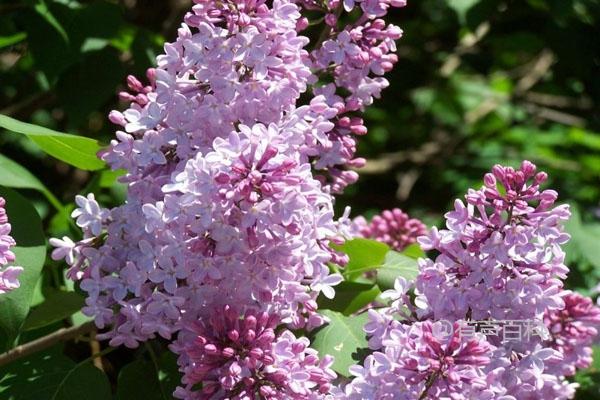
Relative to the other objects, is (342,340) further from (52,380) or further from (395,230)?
(395,230)

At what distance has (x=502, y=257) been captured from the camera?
158 cm

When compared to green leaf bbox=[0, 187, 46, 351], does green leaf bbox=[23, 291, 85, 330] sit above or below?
below

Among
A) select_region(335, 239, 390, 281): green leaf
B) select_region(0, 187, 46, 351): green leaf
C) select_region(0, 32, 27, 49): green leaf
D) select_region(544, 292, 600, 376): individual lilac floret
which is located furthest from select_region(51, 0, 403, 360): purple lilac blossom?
select_region(0, 32, 27, 49): green leaf

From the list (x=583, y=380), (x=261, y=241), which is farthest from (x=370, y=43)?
(x=583, y=380)

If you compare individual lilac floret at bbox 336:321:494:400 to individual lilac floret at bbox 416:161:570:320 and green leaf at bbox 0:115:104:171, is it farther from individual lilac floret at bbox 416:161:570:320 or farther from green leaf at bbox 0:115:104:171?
green leaf at bbox 0:115:104:171

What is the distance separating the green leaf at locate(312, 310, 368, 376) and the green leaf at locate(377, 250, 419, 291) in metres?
0.11

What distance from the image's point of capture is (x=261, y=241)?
155 centimetres

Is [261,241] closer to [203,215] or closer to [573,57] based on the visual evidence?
[203,215]

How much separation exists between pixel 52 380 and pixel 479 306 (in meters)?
0.77

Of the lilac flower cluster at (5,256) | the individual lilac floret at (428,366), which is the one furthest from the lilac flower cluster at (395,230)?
the lilac flower cluster at (5,256)

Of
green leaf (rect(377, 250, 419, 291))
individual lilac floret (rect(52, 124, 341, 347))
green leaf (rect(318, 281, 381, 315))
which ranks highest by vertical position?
individual lilac floret (rect(52, 124, 341, 347))

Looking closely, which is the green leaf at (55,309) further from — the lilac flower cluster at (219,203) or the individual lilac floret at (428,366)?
the individual lilac floret at (428,366)

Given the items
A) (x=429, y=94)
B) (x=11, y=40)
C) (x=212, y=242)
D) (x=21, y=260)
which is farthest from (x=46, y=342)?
(x=429, y=94)

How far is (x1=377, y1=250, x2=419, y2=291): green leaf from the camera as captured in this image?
1968 mm
